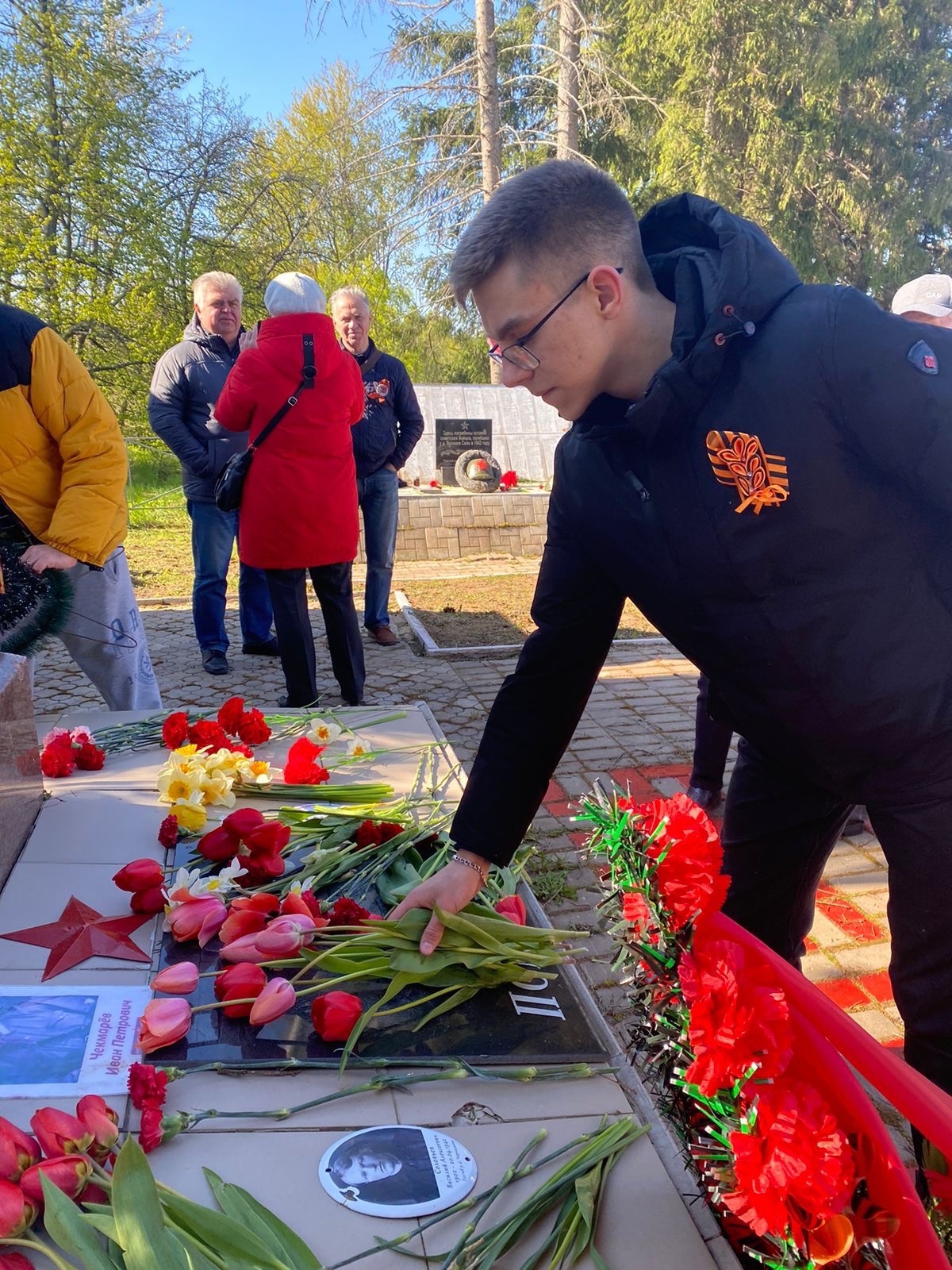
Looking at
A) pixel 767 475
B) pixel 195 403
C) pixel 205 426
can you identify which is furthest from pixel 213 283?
pixel 767 475

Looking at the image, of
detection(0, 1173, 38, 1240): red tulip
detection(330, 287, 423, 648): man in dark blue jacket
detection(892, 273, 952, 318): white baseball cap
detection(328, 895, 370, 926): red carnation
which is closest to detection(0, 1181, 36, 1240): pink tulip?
detection(0, 1173, 38, 1240): red tulip

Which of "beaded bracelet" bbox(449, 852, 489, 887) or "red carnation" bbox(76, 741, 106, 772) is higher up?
"beaded bracelet" bbox(449, 852, 489, 887)

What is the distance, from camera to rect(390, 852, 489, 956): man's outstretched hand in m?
1.63

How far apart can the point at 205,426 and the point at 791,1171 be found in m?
5.29

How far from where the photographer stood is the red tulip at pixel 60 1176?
1104 millimetres

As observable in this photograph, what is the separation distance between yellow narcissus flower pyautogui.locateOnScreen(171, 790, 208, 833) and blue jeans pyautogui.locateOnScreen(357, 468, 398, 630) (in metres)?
4.18

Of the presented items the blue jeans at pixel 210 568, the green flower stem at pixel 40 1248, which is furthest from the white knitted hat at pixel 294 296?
the green flower stem at pixel 40 1248

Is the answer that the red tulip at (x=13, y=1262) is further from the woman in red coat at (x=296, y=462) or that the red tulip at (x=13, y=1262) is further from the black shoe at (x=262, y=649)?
the black shoe at (x=262, y=649)

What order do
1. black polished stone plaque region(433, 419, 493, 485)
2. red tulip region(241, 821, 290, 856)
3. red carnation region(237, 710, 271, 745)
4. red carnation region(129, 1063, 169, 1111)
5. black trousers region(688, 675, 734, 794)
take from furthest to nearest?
black polished stone plaque region(433, 419, 493, 485) → black trousers region(688, 675, 734, 794) → red carnation region(237, 710, 271, 745) → red tulip region(241, 821, 290, 856) → red carnation region(129, 1063, 169, 1111)

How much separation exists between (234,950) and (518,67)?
23.0m

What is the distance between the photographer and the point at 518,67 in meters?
20.7

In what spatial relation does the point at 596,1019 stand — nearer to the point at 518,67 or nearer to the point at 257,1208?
the point at 257,1208

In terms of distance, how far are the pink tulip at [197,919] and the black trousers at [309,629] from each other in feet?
8.39

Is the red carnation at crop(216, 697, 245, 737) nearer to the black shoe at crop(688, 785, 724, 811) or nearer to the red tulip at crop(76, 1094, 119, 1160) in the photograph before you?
the red tulip at crop(76, 1094, 119, 1160)
